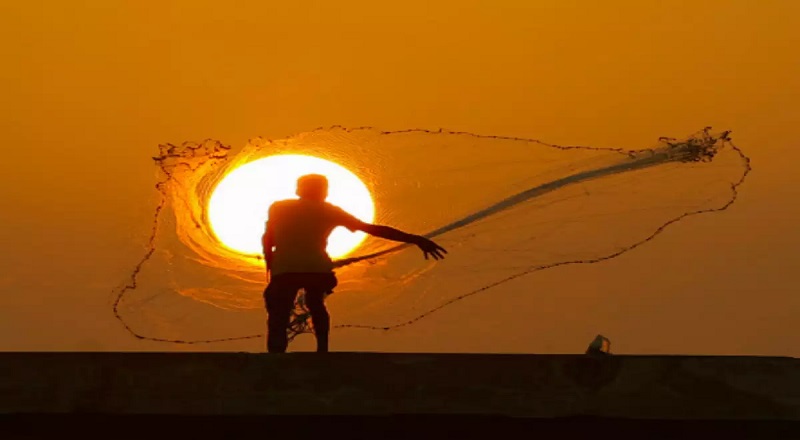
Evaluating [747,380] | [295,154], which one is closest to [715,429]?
[747,380]

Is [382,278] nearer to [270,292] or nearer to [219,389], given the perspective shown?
[270,292]

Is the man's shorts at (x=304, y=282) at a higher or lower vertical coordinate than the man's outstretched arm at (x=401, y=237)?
lower

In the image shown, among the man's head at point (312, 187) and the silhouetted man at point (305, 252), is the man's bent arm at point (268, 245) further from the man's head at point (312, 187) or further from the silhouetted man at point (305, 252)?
the man's head at point (312, 187)

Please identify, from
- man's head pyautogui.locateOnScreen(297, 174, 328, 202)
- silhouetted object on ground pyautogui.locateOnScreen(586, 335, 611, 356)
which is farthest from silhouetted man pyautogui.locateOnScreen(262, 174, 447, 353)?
silhouetted object on ground pyautogui.locateOnScreen(586, 335, 611, 356)

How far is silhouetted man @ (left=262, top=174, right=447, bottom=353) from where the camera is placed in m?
12.2

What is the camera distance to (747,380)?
9.64 meters

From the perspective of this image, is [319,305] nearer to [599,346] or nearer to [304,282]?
[304,282]

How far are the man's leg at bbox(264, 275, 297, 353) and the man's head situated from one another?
0.85m

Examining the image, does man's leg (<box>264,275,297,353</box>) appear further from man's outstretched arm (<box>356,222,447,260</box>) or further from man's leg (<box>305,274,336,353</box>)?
man's outstretched arm (<box>356,222,447,260</box>)

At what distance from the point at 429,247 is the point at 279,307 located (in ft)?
5.29

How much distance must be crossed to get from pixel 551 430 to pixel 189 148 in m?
6.43

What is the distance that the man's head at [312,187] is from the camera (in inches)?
493

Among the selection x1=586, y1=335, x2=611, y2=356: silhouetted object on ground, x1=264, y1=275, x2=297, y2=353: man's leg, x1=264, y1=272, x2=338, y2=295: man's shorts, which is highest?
x1=264, y1=272, x2=338, y2=295: man's shorts

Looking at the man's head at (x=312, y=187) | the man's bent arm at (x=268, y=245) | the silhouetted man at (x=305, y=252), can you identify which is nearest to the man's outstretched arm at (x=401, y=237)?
the silhouetted man at (x=305, y=252)
